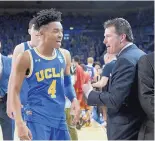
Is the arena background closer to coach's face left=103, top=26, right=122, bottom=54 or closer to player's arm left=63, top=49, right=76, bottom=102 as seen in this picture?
player's arm left=63, top=49, right=76, bottom=102

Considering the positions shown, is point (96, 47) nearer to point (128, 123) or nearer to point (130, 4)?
point (130, 4)

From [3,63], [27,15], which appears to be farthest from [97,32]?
[3,63]

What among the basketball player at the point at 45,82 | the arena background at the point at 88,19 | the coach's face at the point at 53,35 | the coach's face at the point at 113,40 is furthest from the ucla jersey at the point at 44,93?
the arena background at the point at 88,19

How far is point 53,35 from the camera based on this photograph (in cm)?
287

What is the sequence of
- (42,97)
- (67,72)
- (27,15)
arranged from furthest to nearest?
(27,15)
(67,72)
(42,97)

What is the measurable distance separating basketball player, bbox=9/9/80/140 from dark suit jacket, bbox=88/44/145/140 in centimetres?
52

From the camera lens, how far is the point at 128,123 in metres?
2.34

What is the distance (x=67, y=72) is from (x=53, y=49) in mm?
280

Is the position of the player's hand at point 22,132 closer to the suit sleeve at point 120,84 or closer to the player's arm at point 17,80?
the player's arm at point 17,80

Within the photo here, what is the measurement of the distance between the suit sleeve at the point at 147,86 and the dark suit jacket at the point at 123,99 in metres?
0.16

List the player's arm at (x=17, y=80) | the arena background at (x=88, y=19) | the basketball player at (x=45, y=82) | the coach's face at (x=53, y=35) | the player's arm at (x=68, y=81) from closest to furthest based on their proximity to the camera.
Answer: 1. the player's arm at (x=17, y=80)
2. the basketball player at (x=45, y=82)
3. the coach's face at (x=53, y=35)
4. the player's arm at (x=68, y=81)
5. the arena background at (x=88, y=19)

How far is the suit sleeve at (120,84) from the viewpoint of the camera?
224 centimetres

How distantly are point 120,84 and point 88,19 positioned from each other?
15.2 meters

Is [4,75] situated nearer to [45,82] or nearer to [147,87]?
[45,82]
